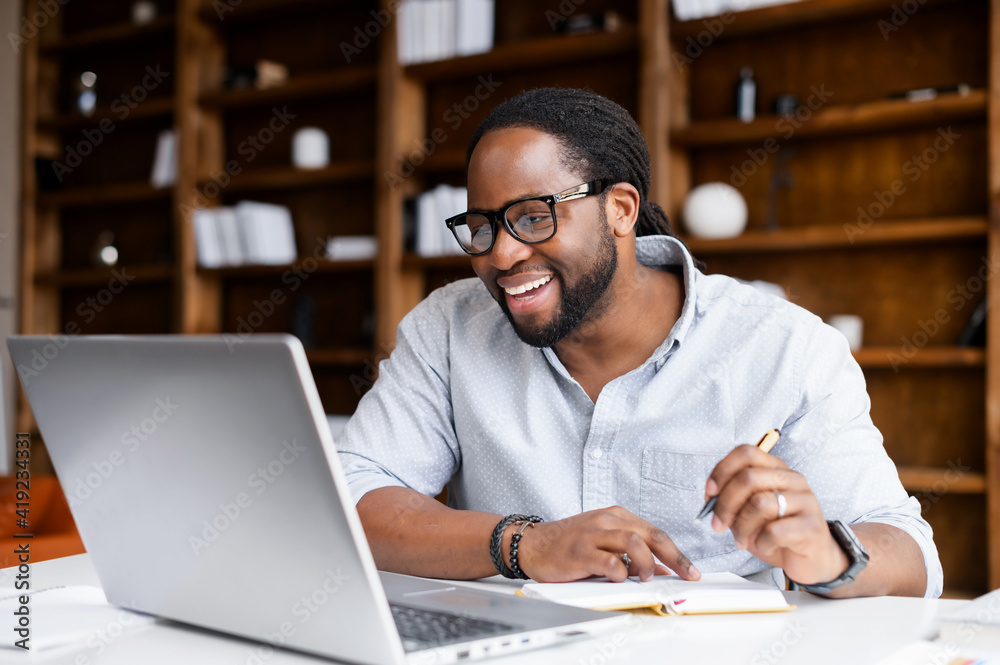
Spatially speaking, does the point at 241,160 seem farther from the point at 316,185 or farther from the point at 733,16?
the point at 733,16

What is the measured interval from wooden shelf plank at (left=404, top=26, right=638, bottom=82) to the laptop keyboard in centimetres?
262

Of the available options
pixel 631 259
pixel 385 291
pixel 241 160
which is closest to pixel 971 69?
pixel 631 259

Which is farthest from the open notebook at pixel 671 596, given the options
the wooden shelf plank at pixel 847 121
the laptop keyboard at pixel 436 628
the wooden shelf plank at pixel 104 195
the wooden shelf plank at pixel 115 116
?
the wooden shelf plank at pixel 115 116

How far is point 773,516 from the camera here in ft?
2.90

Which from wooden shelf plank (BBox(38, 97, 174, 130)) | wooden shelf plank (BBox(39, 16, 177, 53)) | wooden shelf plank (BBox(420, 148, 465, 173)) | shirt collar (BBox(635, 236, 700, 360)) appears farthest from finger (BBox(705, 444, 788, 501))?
wooden shelf plank (BBox(39, 16, 177, 53))

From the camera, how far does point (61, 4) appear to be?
4.70 meters

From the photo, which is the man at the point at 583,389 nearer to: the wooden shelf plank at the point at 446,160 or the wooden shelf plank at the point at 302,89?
the wooden shelf plank at the point at 446,160

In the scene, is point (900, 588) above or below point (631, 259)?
below

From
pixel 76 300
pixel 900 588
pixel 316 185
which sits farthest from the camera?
pixel 76 300

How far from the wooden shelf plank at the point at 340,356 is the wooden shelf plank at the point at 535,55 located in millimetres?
1110

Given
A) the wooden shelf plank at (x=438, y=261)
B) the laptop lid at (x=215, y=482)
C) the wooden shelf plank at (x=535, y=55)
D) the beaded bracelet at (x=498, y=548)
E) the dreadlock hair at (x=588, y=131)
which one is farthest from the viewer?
the wooden shelf plank at (x=438, y=261)

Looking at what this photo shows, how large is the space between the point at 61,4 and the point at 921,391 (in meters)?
4.49

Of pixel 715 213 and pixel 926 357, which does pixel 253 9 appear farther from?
pixel 926 357

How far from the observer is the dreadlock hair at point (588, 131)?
1415 millimetres
